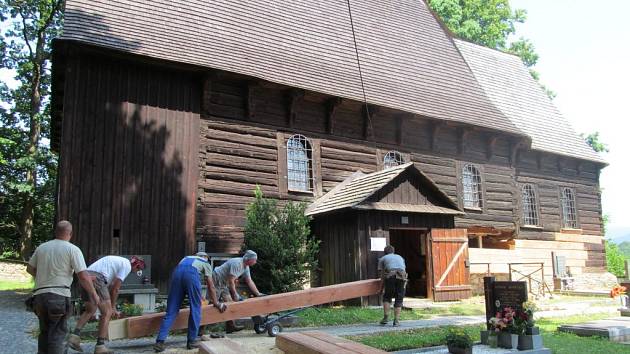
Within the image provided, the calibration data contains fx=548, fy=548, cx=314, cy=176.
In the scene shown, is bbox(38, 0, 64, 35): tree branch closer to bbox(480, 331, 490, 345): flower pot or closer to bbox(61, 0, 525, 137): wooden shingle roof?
bbox(61, 0, 525, 137): wooden shingle roof

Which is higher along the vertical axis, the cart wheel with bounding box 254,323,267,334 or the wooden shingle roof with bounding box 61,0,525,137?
the wooden shingle roof with bounding box 61,0,525,137

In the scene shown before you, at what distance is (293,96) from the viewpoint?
16031 millimetres

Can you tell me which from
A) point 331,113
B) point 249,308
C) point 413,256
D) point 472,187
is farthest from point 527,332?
point 472,187

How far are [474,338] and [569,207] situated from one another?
17.4 metres

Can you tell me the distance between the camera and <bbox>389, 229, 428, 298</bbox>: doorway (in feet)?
59.4

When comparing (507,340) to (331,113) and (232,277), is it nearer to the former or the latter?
(232,277)

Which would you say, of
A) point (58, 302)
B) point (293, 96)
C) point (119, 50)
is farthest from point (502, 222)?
point (58, 302)

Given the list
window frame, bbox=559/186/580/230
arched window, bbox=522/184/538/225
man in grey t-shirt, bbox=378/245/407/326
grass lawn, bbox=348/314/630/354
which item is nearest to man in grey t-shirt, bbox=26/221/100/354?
grass lawn, bbox=348/314/630/354

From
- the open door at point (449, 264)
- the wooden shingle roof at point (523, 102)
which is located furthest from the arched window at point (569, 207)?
the open door at point (449, 264)

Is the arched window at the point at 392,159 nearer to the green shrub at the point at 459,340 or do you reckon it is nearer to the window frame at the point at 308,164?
the window frame at the point at 308,164

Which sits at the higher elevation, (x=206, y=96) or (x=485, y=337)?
(x=206, y=96)

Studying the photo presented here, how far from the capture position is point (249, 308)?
8.55 metres

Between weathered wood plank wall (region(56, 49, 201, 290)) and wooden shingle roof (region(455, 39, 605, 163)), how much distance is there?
1469 cm

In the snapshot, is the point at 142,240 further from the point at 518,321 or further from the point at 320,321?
the point at 518,321
